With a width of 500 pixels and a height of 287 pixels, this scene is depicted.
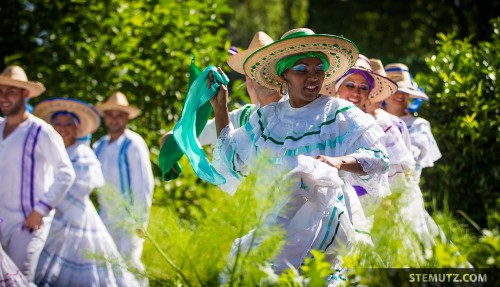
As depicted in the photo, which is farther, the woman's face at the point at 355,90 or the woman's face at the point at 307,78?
the woman's face at the point at 355,90

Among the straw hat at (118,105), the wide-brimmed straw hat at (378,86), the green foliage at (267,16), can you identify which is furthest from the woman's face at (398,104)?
the green foliage at (267,16)

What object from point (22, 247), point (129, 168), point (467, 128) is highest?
point (467, 128)

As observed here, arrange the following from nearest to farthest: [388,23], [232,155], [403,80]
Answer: [232,155]
[403,80]
[388,23]

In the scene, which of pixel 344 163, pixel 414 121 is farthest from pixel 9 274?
pixel 414 121

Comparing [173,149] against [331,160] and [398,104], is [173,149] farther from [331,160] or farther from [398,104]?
[398,104]

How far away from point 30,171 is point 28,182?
0.10 metres

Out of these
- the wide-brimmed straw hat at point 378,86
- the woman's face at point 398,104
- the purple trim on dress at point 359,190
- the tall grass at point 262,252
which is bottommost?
the woman's face at point 398,104

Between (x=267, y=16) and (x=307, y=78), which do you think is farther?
(x=267, y=16)

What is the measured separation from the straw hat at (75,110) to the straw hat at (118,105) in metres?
0.48

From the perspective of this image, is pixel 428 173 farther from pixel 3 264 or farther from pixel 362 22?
pixel 362 22

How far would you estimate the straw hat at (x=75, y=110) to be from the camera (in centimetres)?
966

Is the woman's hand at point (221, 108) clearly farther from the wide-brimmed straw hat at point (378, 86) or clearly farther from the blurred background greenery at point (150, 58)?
the blurred background greenery at point (150, 58)

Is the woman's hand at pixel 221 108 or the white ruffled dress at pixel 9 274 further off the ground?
the woman's hand at pixel 221 108

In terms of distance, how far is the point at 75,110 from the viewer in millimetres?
9766
